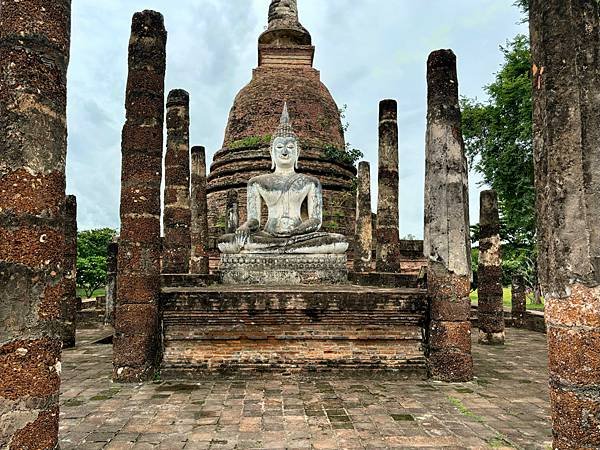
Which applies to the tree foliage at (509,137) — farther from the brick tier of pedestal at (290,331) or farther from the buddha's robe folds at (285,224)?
the brick tier of pedestal at (290,331)

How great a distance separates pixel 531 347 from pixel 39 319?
31.4 feet

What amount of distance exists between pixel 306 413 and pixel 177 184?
A: 308 inches

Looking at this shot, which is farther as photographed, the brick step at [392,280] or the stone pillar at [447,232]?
the brick step at [392,280]

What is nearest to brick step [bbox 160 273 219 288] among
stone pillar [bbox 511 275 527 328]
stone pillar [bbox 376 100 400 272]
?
stone pillar [bbox 376 100 400 272]

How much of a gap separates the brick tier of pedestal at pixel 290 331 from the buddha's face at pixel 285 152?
527cm

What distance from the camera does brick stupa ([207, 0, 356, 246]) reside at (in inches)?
741

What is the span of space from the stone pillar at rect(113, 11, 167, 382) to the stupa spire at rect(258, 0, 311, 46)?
52.9 ft

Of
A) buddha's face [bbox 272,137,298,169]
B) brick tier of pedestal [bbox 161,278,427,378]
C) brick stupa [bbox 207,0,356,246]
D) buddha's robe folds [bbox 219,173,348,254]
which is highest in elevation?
brick stupa [bbox 207,0,356,246]

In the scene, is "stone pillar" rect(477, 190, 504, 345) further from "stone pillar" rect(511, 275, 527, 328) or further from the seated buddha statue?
"stone pillar" rect(511, 275, 527, 328)

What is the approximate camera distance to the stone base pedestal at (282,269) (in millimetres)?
10594

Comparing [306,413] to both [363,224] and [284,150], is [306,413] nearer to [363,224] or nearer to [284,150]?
[284,150]

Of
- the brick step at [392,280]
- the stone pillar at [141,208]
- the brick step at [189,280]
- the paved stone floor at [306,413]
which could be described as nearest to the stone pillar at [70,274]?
the brick step at [189,280]

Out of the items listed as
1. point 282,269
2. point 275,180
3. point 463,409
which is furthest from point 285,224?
point 463,409

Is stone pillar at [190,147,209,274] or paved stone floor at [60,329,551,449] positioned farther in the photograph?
stone pillar at [190,147,209,274]
